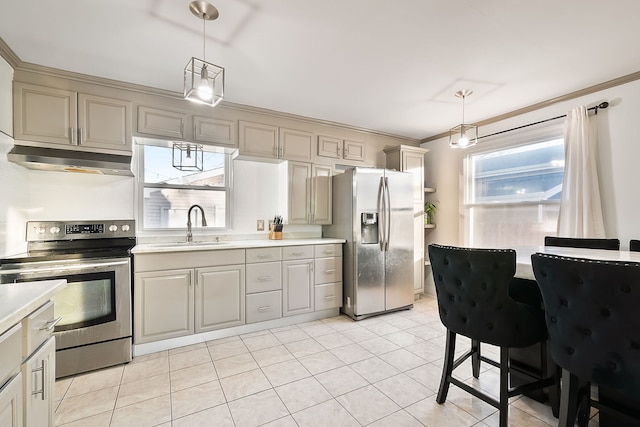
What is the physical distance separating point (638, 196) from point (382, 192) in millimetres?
2297

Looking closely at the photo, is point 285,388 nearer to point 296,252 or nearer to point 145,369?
point 145,369

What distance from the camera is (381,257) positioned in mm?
3578

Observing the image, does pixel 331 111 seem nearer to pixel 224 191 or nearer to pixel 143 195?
pixel 224 191

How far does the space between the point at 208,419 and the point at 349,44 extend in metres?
2.69

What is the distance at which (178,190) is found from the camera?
128 inches

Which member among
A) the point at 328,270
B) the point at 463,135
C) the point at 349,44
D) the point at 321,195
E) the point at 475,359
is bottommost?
Result: the point at 475,359

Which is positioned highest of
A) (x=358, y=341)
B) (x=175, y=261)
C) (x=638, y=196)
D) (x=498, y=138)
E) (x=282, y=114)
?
(x=282, y=114)

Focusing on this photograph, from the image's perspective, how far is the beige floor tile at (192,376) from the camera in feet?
6.97

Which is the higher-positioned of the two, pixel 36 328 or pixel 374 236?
pixel 374 236

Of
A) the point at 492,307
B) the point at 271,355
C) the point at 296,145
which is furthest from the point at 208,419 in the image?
the point at 296,145

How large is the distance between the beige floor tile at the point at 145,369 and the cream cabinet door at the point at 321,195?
6.99ft

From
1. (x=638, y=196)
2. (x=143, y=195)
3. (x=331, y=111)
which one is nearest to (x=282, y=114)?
(x=331, y=111)

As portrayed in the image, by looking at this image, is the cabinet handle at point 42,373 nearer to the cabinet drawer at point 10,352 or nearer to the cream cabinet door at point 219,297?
the cabinet drawer at point 10,352

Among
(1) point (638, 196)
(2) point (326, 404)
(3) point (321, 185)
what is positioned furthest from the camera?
(3) point (321, 185)
